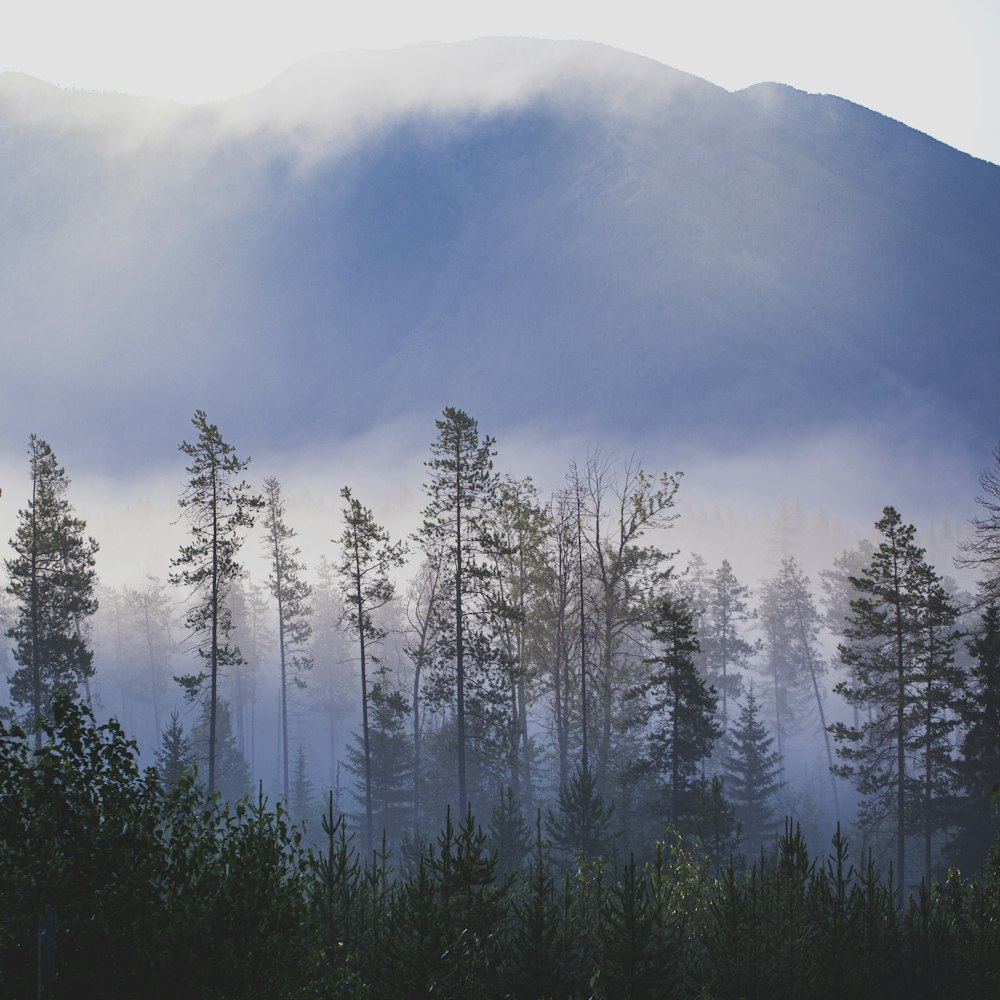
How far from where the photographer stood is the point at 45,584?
36.9 m

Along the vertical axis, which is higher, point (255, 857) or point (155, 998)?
point (255, 857)

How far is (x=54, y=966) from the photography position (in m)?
8.64

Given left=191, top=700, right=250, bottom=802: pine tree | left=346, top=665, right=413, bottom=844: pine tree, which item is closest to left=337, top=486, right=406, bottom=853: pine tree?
left=346, top=665, right=413, bottom=844: pine tree

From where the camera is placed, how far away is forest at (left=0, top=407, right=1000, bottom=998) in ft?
32.6

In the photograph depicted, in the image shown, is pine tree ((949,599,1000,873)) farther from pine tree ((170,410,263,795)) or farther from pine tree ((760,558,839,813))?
pine tree ((760,558,839,813))

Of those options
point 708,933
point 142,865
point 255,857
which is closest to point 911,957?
point 708,933

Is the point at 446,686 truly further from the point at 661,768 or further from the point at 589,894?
the point at 589,894

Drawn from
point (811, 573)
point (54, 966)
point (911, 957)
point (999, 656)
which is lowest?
point (911, 957)

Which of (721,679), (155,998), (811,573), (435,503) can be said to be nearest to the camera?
(155,998)

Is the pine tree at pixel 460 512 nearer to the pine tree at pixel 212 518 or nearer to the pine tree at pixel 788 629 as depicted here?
the pine tree at pixel 212 518

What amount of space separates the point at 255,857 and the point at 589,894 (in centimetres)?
1181

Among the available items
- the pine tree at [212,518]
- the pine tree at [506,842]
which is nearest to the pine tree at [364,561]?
the pine tree at [212,518]

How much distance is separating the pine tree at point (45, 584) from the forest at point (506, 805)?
146mm

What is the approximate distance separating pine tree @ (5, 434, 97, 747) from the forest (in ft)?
0.48
